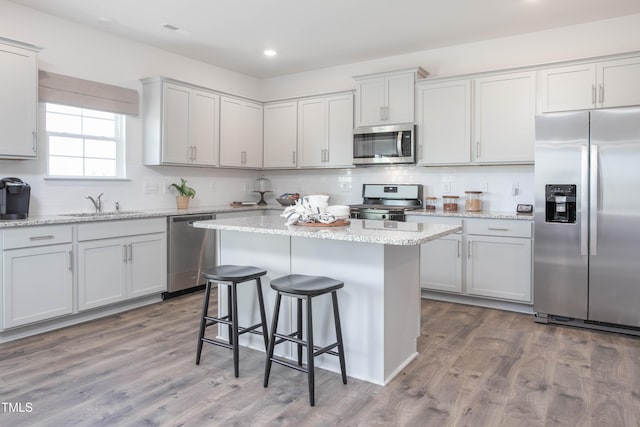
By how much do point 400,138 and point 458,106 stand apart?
0.67 m

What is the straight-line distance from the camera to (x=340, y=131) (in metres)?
5.32

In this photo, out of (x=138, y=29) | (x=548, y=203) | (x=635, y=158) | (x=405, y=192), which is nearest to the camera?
(x=635, y=158)

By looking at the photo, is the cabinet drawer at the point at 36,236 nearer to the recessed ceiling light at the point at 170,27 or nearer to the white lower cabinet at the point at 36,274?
the white lower cabinet at the point at 36,274

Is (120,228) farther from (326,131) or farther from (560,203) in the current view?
(560,203)

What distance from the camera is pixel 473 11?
382 centimetres

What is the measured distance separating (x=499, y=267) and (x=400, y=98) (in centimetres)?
205

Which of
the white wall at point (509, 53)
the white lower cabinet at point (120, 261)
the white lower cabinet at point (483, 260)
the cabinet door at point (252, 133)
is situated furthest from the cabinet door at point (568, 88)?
the white lower cabinet at point (120, 261)

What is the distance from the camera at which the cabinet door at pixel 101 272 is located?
11.8ft

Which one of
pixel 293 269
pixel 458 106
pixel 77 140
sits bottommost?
pixel 293 269

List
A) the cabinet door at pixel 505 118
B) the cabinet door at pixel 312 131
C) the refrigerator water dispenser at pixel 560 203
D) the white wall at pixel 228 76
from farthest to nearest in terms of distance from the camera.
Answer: the cabinet door at pixel 312 131 < the cabinet door at pixel 505 118 < the white wall at pixel 228 76 < the refrigerator water dispenser at pixel 560 203

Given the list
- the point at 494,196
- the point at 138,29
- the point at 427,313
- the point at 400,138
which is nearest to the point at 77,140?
the point at 138,29

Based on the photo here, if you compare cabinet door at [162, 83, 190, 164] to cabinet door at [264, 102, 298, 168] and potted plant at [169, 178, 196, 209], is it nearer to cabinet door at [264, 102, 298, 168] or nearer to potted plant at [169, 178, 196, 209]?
potted plant at [169, 178, 196, 209]

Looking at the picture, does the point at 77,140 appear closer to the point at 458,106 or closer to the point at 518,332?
the point at 458,106

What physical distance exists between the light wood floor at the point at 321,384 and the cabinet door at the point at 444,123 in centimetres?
188
